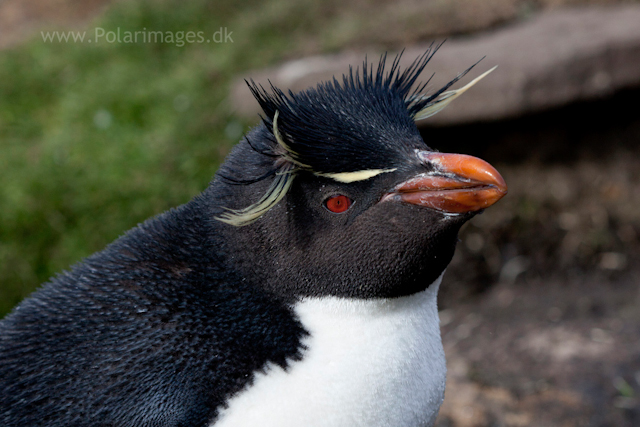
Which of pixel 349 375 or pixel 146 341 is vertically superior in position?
pixel 146 341

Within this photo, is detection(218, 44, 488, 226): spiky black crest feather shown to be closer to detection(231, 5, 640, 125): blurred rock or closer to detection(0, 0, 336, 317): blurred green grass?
detection(231, 5, 640, 125): blurred rock

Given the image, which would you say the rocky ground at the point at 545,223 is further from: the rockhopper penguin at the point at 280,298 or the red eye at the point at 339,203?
the red eye at the point at 339,203

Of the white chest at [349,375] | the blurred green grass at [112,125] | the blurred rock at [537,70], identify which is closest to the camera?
the white chest at [349,375]

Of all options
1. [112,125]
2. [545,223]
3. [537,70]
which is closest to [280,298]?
[537,70]

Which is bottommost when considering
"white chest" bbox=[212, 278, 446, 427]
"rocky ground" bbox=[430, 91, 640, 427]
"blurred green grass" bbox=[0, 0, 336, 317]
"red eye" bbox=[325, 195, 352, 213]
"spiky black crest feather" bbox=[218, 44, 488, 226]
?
"rocky ground" bbox=[430, 91, 640, 427]

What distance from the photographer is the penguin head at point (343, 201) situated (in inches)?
74.6

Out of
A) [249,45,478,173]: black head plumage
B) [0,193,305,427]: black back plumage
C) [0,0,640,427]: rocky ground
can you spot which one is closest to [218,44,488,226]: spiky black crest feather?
[249,45,478,173]: black head plumage

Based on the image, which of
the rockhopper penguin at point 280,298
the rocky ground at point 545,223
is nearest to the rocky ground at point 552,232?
the rocky ground at point 545,223

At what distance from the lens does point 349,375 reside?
199 cm

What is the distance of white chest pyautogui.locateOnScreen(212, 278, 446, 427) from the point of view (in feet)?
6.37

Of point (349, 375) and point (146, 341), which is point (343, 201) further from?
point (146, 341)

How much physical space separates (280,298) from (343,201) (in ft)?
1.21

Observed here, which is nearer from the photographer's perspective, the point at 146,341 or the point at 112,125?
the point at 146,341

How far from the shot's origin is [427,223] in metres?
1.90
